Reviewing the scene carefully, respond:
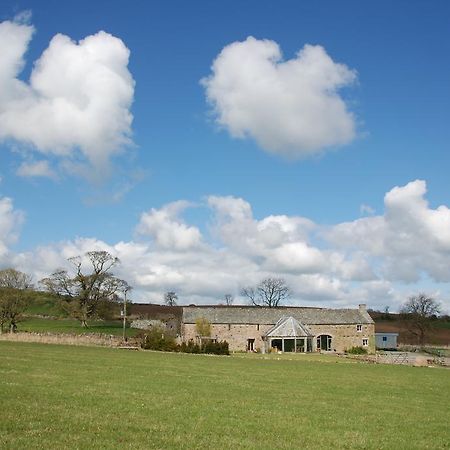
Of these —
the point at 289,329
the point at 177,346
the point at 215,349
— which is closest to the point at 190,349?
the point at 177,346

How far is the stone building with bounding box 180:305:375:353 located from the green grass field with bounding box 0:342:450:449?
47714 millimetres

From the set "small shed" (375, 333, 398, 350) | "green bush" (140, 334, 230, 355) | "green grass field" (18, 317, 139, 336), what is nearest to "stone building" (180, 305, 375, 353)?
"green grass field" (18, 317, 139, 336)

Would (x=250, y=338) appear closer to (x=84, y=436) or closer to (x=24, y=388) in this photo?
(x=24, y=388)

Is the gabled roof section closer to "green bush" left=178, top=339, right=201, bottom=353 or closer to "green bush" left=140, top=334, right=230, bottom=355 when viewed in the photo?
"green bush" left=140, top=334, right=230, bottom=355

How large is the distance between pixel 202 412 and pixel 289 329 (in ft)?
189

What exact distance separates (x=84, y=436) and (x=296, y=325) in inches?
2492

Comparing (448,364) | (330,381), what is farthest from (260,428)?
(448,364)

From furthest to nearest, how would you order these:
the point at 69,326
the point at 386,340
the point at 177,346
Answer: the point at 386,340 < the point at 69,326 < the point at 177,346

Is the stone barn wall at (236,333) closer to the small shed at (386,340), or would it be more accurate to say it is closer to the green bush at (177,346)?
the green bush at (177,346)

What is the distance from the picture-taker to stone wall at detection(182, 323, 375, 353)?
244ft

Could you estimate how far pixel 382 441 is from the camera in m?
13.3

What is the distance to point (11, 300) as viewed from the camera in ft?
226

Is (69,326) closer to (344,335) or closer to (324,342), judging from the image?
(324,342)

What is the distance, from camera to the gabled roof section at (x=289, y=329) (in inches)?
2810
